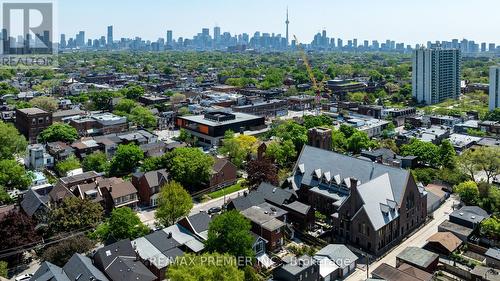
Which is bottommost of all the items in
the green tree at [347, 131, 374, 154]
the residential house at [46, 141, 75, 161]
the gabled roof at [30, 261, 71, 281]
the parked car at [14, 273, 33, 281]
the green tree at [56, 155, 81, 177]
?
the parked car at [14, 273, 33, 281]

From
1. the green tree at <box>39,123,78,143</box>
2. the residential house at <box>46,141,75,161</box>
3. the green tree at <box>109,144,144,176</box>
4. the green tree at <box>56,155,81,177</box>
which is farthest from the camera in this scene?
the green tree at <box>39,123,78,143</box>

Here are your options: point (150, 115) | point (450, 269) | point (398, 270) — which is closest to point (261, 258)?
point (398, 270)

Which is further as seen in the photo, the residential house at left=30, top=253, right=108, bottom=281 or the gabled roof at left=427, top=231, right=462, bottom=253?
the gabled roof at left=427, top=231, right=462, bottom=253

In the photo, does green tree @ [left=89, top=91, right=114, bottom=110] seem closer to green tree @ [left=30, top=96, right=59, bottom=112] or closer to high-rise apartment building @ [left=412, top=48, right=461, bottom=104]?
green tree @ [left=30, top=96, right=59, bottom=112]

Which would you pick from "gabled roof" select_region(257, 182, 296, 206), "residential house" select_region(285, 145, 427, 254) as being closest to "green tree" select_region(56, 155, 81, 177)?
"gabled roof" select_region(257, 182, 296, 206)

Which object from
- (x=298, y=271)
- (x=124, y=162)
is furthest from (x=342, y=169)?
(x=124, y=162)

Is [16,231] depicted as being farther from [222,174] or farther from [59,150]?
[59,150]

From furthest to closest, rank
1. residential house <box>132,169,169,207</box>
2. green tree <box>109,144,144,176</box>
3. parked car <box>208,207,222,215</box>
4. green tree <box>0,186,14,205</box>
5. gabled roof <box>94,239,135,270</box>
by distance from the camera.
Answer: green tree <box>109,144,144,176</box> → residential house <box>132,169,169,207</box> → green tree <box>0,186,14,205</box> → parked car <box>208,207,222,215</box> → gabled roof <box>94,239,135,270</box>
